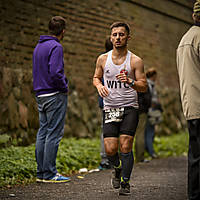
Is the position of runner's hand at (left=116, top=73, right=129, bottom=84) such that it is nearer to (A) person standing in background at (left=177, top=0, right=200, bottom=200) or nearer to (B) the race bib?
(B) the race bib

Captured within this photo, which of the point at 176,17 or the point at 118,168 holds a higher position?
the point at 176,17

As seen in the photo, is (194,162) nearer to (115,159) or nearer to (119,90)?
(115,159)

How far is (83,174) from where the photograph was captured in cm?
648

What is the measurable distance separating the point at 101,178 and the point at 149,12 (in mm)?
8184

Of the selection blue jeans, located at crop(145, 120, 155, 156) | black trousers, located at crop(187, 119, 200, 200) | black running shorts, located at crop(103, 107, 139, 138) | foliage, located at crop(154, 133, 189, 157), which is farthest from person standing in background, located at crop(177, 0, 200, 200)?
foliage, located at crop(154, 133, 189, 157)

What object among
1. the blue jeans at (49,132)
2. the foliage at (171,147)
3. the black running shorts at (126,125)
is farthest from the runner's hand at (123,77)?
the foliage at (171,147)

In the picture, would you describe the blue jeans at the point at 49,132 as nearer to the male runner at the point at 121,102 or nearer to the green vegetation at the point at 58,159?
the green vegetation at the point at 58,159

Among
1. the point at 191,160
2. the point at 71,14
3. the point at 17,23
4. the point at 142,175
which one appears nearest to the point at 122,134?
the point at 191,160

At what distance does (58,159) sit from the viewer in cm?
695

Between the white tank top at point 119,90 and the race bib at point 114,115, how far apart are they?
49 millimetres

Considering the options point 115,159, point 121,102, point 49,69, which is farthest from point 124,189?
point 49,69

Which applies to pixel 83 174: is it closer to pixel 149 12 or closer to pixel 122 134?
pixel 122 134

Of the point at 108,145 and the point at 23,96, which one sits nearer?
the point at 108,145

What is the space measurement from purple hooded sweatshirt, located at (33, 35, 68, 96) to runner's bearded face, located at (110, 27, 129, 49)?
1.13 meters
